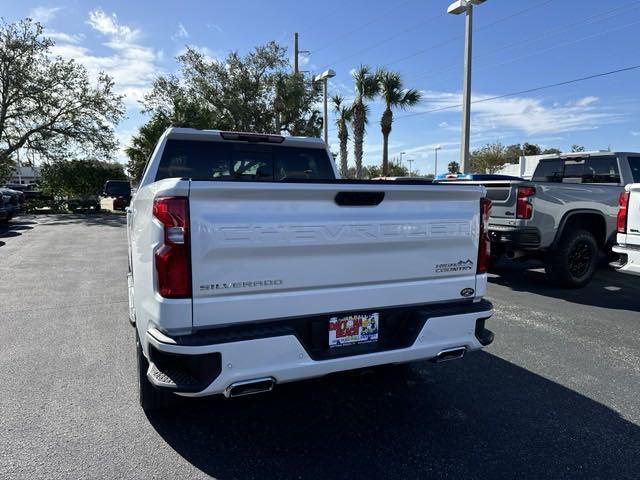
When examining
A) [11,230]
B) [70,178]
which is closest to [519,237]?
[11,230]

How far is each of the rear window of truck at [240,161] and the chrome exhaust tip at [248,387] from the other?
2162 millimetres

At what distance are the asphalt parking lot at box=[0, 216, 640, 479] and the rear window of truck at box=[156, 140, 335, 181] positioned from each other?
6.22ft

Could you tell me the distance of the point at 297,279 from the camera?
8.75 feet

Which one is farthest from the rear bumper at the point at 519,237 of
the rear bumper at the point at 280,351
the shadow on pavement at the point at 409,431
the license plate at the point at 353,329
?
the license plate at the point at 353,329

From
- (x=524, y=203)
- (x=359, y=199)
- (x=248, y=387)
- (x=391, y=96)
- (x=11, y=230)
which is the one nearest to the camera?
(x=248, y=387)

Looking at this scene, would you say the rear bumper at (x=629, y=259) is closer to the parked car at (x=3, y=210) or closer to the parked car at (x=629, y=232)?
the parked car at (x=629, y=232)

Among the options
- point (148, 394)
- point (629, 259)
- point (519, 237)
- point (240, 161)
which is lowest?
point (148, 394)

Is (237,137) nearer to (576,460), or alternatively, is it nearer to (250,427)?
(250,427)

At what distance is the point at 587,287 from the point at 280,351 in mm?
6957

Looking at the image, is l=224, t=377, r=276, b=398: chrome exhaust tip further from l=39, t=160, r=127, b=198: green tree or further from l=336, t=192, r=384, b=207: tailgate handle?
l=39, t=160, r=127, b=198: green tree

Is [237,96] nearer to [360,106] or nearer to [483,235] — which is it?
[360,106]

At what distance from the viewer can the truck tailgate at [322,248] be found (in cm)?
244

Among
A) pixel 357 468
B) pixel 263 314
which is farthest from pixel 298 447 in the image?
pixel 263 314

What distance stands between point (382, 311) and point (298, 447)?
1.00m
